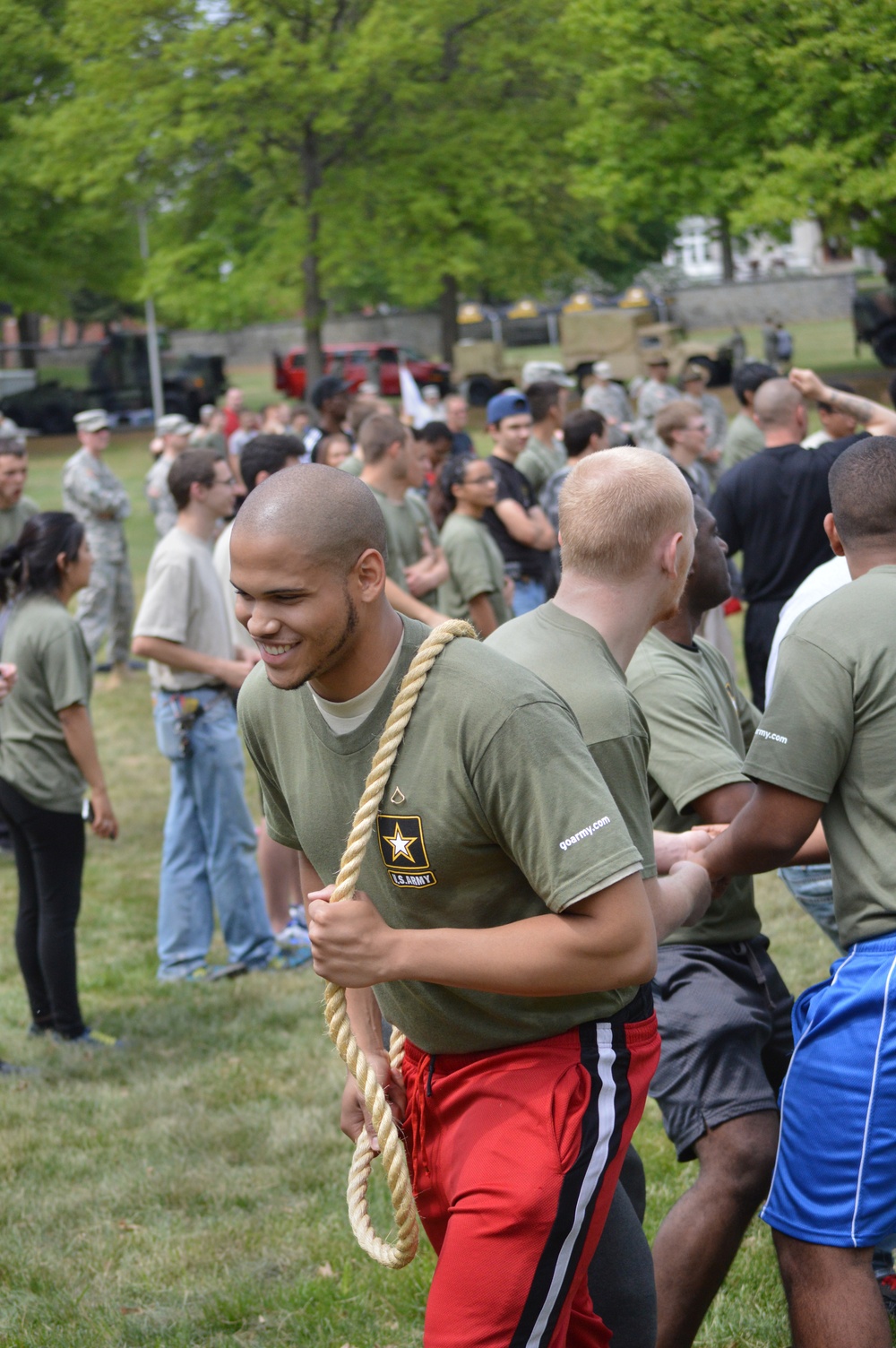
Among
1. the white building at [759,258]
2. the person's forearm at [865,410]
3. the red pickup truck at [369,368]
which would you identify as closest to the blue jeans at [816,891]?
the person's forearm at [865,410]

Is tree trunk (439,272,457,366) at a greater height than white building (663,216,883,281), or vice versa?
white building (663,216,883,281)

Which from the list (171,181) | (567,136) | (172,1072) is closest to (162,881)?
(172,1072)

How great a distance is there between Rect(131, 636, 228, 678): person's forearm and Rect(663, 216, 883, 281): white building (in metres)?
43.6

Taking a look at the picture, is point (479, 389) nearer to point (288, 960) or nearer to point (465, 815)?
point (288, 960)

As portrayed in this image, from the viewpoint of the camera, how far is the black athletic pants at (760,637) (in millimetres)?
7680

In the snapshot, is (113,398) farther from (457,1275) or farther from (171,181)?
(457,1275)

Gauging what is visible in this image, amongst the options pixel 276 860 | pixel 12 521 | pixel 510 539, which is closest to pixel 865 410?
pixel 510 539

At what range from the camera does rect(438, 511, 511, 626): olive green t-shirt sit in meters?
7.68

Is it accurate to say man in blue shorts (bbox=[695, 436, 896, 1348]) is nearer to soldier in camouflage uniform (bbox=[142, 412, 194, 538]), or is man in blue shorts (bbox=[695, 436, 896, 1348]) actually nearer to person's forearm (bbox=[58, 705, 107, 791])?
person's forearm (bbox=[58, 705, 107, 791])

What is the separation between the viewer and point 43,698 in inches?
235

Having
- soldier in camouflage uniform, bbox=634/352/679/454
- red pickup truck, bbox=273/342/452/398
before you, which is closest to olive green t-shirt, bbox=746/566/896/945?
soldier in camouflage uniform, bbox=634/352/679/454

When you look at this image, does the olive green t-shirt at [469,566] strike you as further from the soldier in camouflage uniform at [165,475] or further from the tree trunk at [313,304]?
the tree trunk at [313,304]

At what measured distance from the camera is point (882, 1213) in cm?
291

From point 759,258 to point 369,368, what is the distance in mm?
33657
